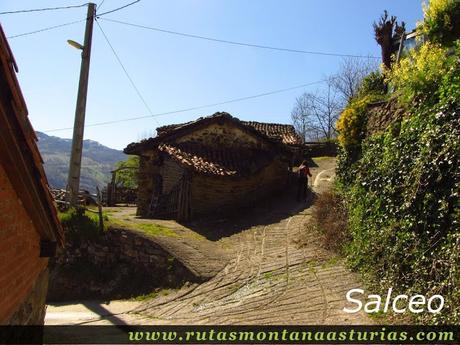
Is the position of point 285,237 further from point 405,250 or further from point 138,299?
point 405,250

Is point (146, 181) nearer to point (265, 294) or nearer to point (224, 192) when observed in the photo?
point (224, 192)

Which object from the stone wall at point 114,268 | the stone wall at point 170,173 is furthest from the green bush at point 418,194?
Result: the stone wall at point 170,173

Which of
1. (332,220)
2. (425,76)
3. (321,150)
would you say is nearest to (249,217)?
(332,220)

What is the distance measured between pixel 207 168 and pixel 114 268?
6441 millimetres

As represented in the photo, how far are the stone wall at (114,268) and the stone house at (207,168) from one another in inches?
172

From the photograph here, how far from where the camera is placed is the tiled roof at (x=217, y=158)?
701 inches

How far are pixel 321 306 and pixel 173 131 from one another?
43.0 feet

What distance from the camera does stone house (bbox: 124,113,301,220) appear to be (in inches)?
692

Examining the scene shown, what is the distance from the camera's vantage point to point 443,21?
426 inches

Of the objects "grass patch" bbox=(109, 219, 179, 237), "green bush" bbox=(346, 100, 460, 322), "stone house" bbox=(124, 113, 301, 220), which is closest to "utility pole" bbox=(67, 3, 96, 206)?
"grass patch" bbox=(109, 219, 179, 237)

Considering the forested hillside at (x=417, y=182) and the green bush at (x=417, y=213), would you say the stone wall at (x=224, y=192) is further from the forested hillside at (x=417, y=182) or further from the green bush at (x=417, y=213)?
the green bush at (x=417, y=213)

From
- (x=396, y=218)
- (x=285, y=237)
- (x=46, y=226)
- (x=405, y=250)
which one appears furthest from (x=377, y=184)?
(x=46, y=226)

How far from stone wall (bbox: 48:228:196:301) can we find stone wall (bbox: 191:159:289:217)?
4.67 m

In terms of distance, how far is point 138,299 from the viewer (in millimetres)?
11195
